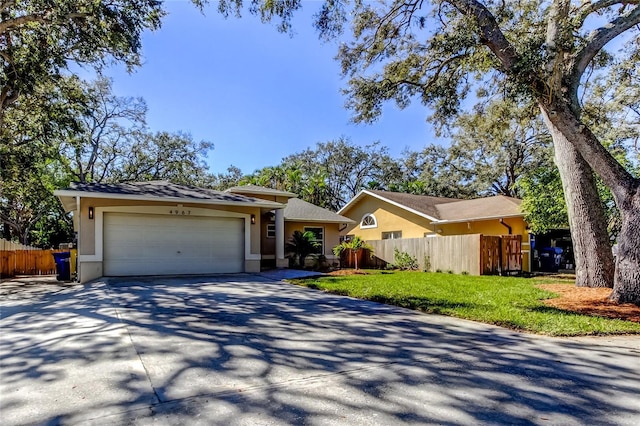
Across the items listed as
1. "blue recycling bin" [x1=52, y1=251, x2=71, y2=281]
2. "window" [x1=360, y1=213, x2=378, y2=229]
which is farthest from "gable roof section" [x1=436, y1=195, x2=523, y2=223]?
"blue recycling bin" [x1=52, y1=251, x2=71, y2=281]

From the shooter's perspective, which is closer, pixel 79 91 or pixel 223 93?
pixel 79 91

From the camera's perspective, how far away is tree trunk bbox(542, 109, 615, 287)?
975 centimetres

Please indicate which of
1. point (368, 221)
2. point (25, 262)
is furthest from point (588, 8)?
point (25, 262)

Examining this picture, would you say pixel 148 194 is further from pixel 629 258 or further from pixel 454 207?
pixel 454 207

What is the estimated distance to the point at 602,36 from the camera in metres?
8.59

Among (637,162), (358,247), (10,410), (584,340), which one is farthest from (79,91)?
(637,162)

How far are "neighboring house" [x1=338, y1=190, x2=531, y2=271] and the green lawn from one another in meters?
6.90

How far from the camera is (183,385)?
3607mm

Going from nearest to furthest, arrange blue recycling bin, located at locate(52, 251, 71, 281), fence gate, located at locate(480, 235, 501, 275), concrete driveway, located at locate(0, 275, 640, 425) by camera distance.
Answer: concrete driveway, located at locate(0, 275, 640, 425), blue recycling bin, located at locate(52, 251, 71, 281), fence gate, located at locate(480, 235, 501, 275)

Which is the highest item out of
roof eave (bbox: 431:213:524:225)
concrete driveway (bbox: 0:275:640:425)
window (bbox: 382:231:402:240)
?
roof eave (bbox: 431:213:524:225)

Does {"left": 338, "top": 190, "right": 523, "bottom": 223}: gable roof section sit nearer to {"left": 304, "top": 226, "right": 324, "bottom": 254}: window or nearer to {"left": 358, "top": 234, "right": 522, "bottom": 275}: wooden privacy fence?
{"left": 358, "top": 234, "right": 522, "bottom": 275}: wooden privacy fence

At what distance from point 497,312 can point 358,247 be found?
36.2 feet

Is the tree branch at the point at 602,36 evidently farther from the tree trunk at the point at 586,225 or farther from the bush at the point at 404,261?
the bush at the point at 404,261

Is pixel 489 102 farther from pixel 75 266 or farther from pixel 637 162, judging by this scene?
pixel 75 266
